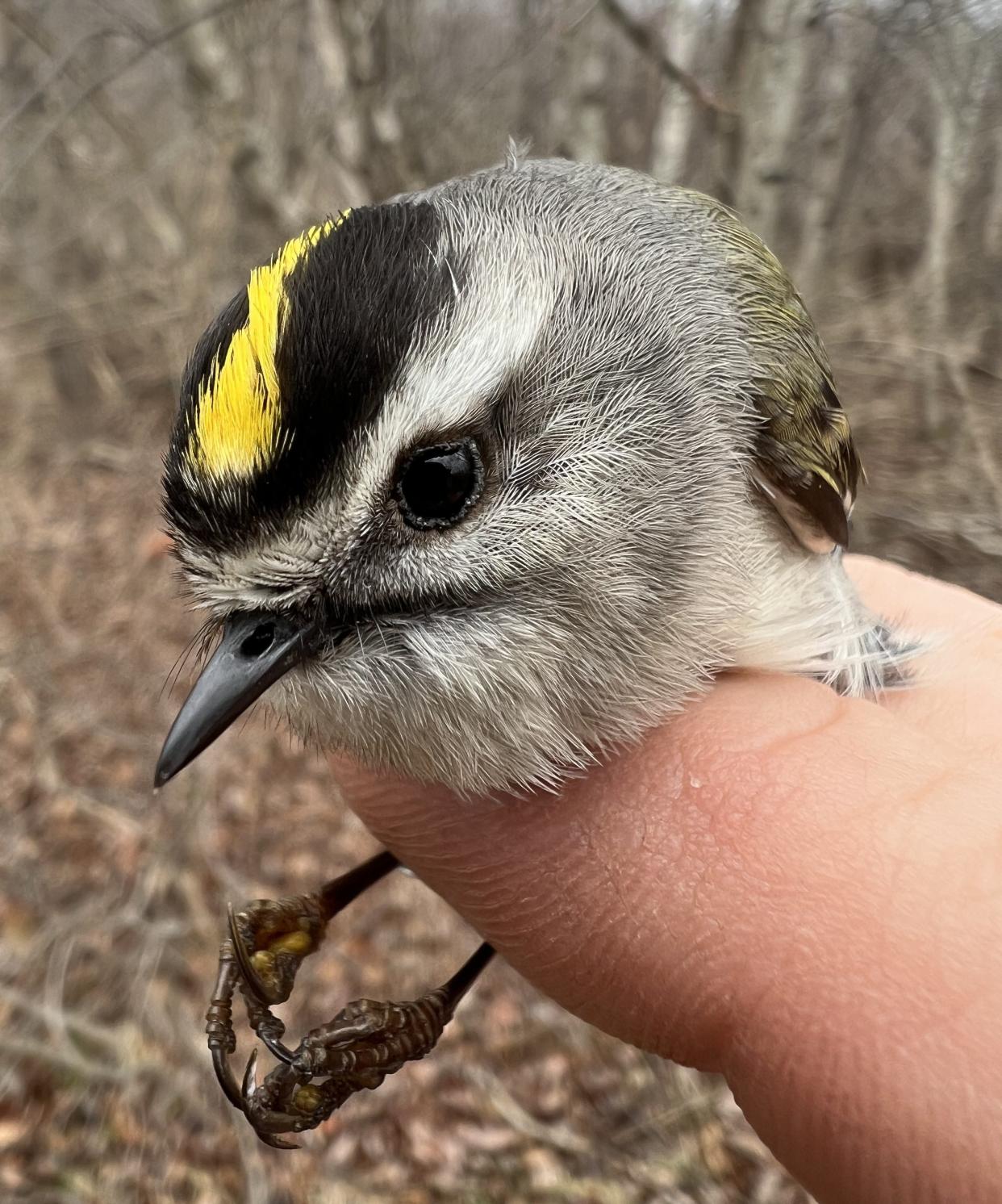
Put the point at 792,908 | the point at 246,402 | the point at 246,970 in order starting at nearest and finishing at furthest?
the point at 246,402
the point at 792,908
the point at 246,970

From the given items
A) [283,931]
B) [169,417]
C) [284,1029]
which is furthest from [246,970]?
[169,417]

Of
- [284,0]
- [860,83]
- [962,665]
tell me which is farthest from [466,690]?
[860,83]

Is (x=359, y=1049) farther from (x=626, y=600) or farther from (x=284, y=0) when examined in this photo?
(x=284, y=0)

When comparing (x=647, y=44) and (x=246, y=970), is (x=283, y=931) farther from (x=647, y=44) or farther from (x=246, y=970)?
(x=647, y=44)

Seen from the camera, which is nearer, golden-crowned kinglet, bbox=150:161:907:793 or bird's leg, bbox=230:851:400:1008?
golden-crowned kinglet, bbox=150:161:907:793

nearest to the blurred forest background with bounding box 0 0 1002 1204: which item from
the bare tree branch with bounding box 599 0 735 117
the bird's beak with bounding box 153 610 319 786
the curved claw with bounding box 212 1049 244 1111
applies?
the bare tree branch with bounding box 599 0 735 117

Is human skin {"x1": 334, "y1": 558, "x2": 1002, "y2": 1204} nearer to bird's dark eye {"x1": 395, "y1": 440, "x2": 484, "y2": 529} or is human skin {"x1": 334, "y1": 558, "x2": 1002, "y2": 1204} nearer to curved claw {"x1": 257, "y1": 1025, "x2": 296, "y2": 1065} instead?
curved claw {"x1": 257, "y1": 1025, "x2": 296, "y2": 1065}

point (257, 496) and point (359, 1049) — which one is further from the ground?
point (257, 496)
